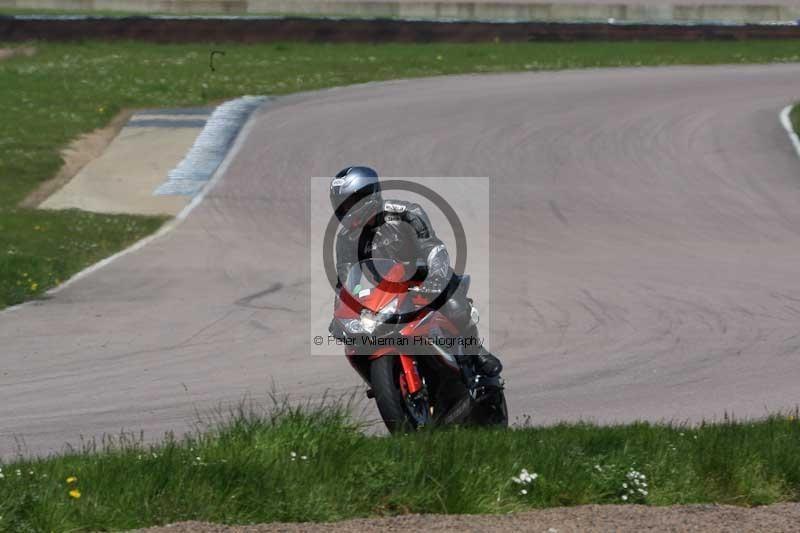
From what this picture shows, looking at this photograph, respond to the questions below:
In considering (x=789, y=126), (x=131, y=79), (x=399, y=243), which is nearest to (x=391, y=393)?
(x=399, y=243)

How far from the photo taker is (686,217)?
1784cm

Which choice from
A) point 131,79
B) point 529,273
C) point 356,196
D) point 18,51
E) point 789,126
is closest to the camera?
point 356,196

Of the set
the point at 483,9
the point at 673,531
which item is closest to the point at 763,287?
the point at 673,531

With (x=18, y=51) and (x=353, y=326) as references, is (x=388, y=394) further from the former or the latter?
(x=18, y=51)

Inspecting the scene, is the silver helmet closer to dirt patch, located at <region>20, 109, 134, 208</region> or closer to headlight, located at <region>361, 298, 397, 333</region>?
headlight, located at <region>361, 298, 397, 333</region>

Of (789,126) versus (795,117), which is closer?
(789,126)

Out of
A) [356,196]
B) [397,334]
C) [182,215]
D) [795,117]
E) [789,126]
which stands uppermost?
[356,196]

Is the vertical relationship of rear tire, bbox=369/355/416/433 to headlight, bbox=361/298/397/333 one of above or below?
below

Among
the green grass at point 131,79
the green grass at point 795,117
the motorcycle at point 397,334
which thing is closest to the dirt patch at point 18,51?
the green grass at point 131,79

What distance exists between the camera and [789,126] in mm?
24141

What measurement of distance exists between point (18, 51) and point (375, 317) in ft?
91.6

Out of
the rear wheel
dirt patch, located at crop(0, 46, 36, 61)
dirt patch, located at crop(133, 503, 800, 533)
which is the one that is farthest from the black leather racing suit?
dirt patch, located at crop(0, 46, 36, 61)

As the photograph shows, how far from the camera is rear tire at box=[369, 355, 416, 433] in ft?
23.2

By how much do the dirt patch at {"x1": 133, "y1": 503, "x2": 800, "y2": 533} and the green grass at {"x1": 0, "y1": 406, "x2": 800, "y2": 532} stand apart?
18 cm
